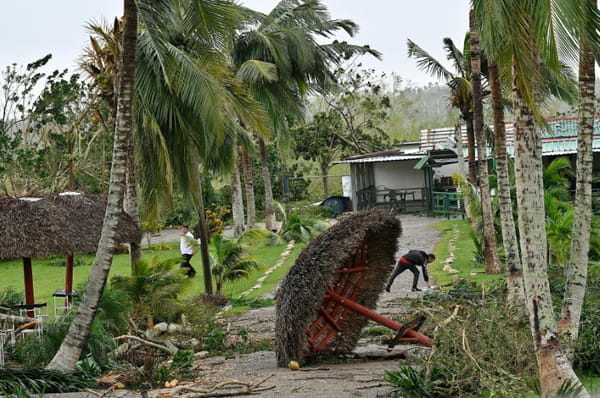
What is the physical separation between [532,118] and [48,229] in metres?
9.53

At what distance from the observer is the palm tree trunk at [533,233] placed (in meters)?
8.06

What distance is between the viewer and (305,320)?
33.6ft

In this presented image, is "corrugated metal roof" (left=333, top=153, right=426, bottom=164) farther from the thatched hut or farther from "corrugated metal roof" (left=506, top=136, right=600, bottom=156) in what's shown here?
the thatched hut

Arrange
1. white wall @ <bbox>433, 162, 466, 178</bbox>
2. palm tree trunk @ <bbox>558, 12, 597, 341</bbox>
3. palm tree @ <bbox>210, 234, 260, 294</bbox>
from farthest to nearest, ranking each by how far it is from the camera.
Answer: white wall @ <bbox>433, 162, 466, 178</bbox> < palm tree @ <bbox>210, 234, 260, 294</bbox> < palm tree trunk @ <bbox>558, 12, 597, 341</bbox>

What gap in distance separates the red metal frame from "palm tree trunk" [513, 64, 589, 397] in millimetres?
2488

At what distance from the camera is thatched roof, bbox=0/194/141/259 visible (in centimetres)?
1370

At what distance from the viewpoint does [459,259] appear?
68.8ft

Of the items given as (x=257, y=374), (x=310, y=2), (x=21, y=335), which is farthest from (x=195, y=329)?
(x=310, y=2)

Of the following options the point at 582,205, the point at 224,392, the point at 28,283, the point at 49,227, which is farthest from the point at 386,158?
the point at 224,392

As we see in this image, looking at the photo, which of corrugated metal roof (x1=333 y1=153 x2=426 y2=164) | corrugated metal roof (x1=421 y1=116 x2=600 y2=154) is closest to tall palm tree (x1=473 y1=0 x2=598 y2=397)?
corrugated metal roof (x1=421 y1=116 x2=600 y2=154)

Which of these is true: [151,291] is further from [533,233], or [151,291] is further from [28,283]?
[533,233]

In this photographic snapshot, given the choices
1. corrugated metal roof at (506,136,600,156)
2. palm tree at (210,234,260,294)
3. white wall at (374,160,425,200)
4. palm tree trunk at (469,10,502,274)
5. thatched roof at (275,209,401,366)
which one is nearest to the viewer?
thatched roof at (275,209,401,366)

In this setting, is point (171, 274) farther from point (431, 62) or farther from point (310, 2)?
point (310, 2)

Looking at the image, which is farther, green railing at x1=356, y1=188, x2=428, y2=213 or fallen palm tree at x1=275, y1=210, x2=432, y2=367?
green railing at x1=356, y1=188, x2=428, y2=213
